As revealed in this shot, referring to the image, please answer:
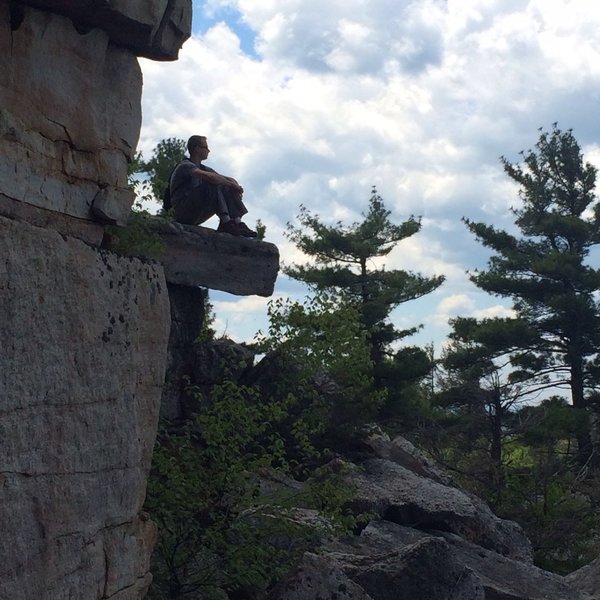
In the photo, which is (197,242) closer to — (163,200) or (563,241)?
(163,200)

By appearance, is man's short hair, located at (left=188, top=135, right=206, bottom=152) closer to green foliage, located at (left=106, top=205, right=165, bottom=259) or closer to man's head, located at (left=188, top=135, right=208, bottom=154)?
man's head, located at (left=188, top=135, right=208, bottom=154)

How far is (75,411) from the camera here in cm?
461

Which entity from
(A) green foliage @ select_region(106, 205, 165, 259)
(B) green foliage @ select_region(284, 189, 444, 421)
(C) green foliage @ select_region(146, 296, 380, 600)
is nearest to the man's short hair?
(C) green foliage @ select_region(146, 296, 380, 600)

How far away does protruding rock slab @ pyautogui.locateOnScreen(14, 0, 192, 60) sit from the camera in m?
4.82

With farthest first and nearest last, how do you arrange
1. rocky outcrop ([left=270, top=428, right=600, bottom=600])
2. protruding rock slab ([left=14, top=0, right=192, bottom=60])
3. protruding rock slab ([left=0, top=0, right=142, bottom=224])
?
rocky outcrop ([left=270, top=428, right=600, bottom=600])
protruding rock slab ([left=14, top=0, right=192, bottom=60])
protruding rock slab ([left=0, top=0, right=142, bottom=224])

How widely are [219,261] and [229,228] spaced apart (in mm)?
343

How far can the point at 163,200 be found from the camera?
33.9ft

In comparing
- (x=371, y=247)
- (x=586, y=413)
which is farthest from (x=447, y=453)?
(x=371, y=247)

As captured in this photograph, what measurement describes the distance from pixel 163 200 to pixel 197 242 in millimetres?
808

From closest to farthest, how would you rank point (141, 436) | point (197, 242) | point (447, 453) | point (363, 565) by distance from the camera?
point (141, 436)
point (363, 565)
point (197, 242)
point (447, 453)

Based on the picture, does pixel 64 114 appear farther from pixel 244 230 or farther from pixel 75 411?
pixel 244 230

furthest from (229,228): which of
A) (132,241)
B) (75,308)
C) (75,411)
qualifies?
(75,411)

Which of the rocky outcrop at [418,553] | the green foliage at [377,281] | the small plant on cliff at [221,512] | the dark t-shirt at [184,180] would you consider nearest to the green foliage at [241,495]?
the small plant on cliff at [221,512]

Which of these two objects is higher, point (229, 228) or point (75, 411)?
point (229, 228)
